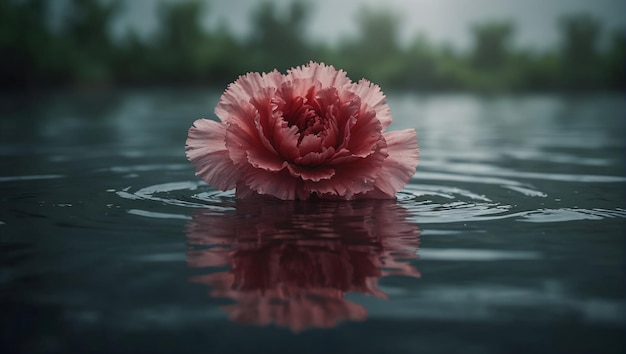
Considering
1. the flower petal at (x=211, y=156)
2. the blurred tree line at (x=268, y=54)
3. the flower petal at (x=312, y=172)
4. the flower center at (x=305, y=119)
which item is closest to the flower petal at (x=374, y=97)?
the flower center at (x=305, y=119)

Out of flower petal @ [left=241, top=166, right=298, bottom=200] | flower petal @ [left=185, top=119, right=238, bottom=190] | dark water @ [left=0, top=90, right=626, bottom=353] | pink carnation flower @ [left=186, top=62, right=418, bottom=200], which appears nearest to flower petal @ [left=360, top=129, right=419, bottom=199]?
pink carnation flower @ [left=186, top=62, right=418, bottom=200]

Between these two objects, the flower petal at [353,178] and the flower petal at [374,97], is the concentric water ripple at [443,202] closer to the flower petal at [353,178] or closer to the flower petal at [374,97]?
the flower petal at [353,178]

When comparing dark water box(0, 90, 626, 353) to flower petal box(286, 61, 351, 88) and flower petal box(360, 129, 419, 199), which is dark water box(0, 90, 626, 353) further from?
flower petal box(286, 61, 351, 88)

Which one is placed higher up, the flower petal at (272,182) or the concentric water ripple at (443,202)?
the flower petal at (272,182)

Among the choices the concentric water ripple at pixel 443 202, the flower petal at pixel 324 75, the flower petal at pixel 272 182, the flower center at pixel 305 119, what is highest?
the flower petal at pixel 324 75

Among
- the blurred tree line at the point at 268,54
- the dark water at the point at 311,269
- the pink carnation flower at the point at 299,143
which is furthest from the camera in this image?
the blurred tree line at the point at 268,54

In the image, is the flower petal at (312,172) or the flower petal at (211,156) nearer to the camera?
the flower petal at (312,172)

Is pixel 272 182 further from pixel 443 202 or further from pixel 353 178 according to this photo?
pixel 443 202

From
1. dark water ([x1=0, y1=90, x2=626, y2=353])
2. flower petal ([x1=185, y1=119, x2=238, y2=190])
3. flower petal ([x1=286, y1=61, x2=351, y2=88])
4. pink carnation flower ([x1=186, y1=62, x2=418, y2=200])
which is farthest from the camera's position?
flower petal ([x1=286, y1=61, x2=351, y2=88])
